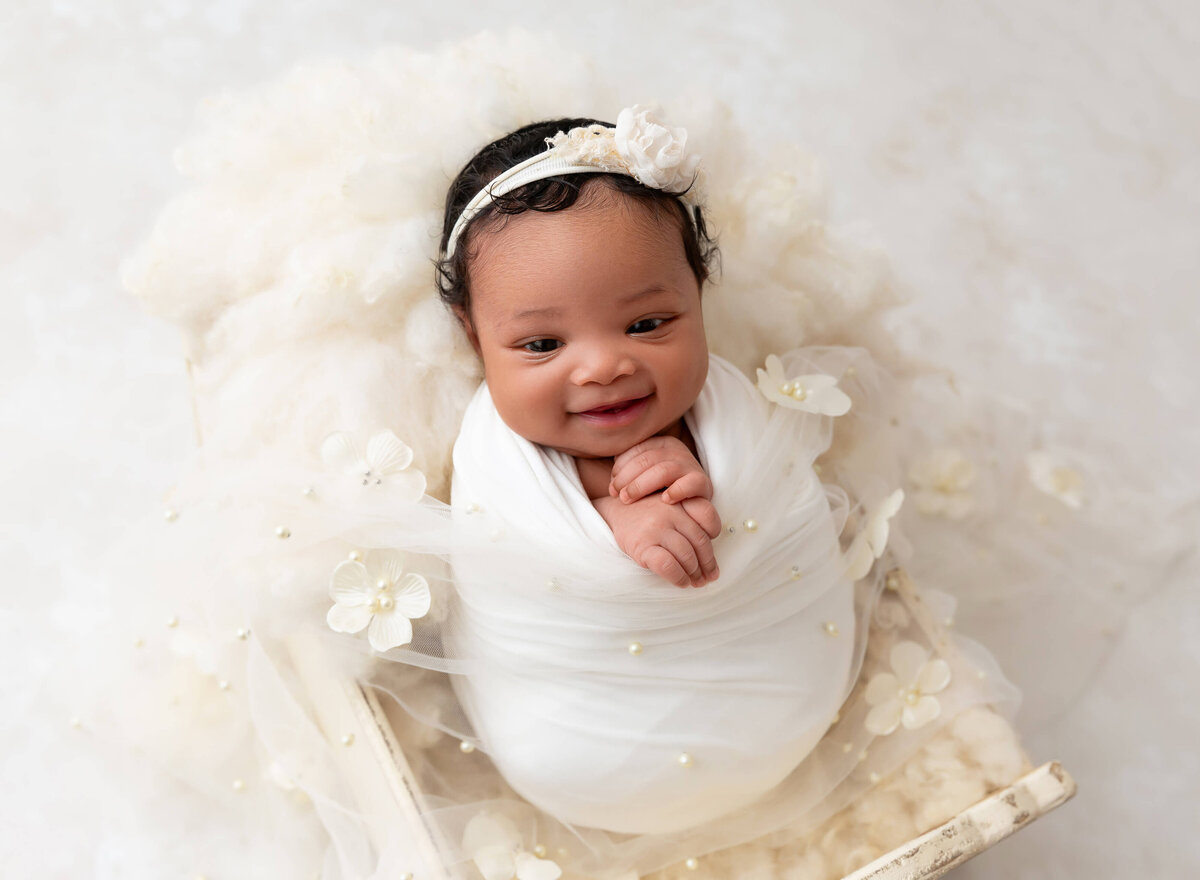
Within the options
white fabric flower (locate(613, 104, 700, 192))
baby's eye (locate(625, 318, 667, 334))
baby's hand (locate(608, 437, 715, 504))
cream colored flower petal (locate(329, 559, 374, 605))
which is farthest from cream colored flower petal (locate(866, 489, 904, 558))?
cream colored flower petal (locate(329, 559, 374, 605))

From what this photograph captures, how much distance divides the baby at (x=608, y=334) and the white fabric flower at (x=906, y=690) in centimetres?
35

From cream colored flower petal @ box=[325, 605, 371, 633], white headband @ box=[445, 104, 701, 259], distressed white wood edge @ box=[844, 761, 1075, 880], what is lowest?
distressed white wood edge @ box=[844, 761, 1075, 880]

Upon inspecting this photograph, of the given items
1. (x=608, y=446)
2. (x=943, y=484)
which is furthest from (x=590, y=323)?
(x=943, y=484)

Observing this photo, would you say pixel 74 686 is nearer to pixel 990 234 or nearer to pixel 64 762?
pixel 64 762

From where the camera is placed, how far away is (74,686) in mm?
1619

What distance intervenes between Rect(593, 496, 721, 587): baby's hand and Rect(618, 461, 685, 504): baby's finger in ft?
0.04

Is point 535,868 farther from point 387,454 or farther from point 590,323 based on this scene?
point 590,323

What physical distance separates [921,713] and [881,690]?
0.05m

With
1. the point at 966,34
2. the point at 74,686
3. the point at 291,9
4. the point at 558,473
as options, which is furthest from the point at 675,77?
the point at 74,686

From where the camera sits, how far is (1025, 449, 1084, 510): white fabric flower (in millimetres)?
1797

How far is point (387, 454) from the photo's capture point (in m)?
1.27

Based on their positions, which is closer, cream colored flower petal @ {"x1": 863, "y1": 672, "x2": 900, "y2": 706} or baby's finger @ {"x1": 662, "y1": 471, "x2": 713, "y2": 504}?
baby's finger @ {"x1": 662, "y1": 471, "x2": 713, "y2": 504}

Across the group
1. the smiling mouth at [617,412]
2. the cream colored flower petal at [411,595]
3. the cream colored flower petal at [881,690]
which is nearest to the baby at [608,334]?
the smiling mouth at [617,412]

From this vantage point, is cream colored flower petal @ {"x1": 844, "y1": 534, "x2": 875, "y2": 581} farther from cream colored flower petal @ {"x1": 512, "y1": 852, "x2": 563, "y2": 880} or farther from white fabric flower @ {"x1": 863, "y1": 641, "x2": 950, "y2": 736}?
cream colored flower petal @ {"x1": 512, "y1": 852, "x2": 563, "y2": 880}
